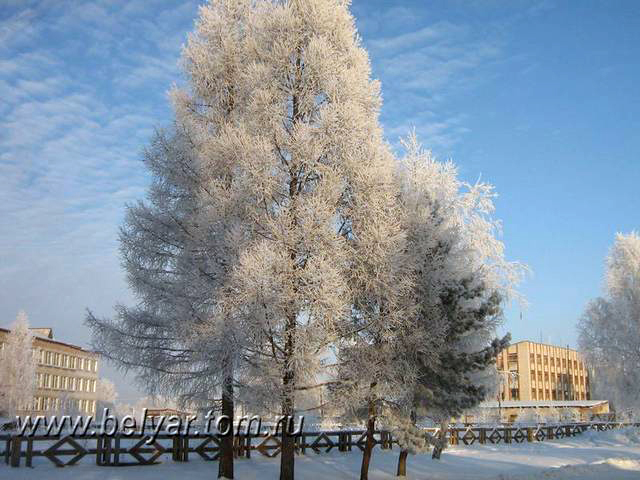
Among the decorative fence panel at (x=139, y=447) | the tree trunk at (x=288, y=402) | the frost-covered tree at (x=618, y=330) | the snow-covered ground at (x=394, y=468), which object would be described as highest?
the frost-covered tree at (x=618, y=330)

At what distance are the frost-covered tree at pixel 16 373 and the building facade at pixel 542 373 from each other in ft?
206

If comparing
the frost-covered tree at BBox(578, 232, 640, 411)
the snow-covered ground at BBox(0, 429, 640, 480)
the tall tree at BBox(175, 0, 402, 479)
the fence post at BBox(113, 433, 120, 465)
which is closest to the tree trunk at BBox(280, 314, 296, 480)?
the tall tree at BBox(175, 0, 402, 479)

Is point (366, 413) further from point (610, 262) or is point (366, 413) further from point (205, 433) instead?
point (610, 262)

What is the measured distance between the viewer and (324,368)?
16156mm

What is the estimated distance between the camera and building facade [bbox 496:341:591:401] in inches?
4033

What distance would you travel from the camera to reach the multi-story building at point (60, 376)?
7931 cm

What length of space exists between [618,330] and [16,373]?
53.5 m

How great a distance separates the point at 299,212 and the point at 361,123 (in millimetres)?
2883

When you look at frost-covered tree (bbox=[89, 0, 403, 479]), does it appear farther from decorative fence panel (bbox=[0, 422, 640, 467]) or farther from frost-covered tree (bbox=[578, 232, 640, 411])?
frost-covered tree (bbox=[578, 232, 640, 411])

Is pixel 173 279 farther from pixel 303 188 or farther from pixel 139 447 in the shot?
pixel 139 447

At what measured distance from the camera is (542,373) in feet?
348

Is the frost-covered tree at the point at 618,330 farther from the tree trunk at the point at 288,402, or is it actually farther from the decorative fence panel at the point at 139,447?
the tree trunk at the point at 288,402

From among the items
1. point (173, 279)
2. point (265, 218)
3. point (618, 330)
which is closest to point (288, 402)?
point (265, 218)

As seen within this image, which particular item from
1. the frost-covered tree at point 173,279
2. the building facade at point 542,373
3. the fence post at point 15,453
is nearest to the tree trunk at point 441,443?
the frost-covered tree at point 173,279
